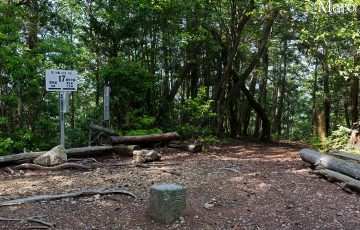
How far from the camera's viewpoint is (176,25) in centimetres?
1298

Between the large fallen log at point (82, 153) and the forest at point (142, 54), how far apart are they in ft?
2.04

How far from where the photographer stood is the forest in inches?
387

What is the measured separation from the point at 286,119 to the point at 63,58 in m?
23.7

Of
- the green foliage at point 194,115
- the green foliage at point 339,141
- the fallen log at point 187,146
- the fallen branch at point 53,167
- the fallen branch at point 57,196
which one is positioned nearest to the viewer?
the fallen branch at point 57,196

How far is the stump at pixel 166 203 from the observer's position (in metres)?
4.65

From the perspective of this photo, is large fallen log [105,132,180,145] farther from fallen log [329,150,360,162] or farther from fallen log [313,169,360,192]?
fallen log [313,169,360,192]

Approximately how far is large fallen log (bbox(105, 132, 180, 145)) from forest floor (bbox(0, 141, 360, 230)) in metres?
1.85

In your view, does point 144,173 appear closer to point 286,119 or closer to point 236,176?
point 236,176

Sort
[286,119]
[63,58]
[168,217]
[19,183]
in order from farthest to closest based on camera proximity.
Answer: [286,119] < [63,58] < [19,183] < [168,217]

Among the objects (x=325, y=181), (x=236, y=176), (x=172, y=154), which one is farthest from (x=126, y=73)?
(x=325, y=181)

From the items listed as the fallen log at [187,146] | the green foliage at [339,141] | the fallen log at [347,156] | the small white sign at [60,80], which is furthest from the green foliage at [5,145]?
the green foliage at [339,141]

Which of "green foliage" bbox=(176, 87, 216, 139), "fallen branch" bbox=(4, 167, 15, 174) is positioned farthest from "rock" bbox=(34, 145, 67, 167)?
"green foliage" bbox=(176, 87, 216, 139)

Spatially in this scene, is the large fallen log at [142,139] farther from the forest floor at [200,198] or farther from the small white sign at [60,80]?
the small white sign at [60,80]

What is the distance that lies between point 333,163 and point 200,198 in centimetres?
318
